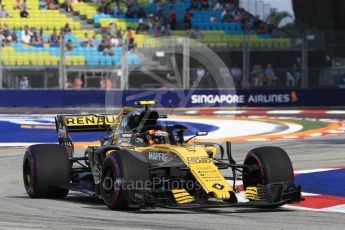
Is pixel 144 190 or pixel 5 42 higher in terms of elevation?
pixel 5 42

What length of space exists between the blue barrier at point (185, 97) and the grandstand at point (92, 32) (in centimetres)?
122

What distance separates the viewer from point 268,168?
10492mm

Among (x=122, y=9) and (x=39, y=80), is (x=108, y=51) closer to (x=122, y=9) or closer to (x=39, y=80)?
(x=39, y=80)

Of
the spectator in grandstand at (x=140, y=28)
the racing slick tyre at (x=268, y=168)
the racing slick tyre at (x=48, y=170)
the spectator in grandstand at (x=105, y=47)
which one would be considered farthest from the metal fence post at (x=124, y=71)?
the racing slick tyre at (x=268, y=168)

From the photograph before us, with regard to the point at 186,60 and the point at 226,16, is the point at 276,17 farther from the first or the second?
the point at 186,60

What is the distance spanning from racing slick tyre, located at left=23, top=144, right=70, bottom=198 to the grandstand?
21.6m

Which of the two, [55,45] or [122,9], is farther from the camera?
[122,9]

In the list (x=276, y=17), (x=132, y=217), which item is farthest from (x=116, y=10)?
(x=132, y=217)

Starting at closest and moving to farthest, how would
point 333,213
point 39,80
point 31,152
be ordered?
point 333,213, point 31,152, point 39,80

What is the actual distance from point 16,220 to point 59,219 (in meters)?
0.47

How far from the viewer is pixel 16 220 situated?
9.52m

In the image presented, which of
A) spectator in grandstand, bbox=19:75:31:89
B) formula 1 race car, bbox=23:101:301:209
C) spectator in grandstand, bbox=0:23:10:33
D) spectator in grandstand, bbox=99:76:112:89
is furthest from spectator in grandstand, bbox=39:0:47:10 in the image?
formula 1 race car, bbox=23:101:301:209

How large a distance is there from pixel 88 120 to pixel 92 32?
25.7 m

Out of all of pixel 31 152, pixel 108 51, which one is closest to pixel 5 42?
pixel 108 51
